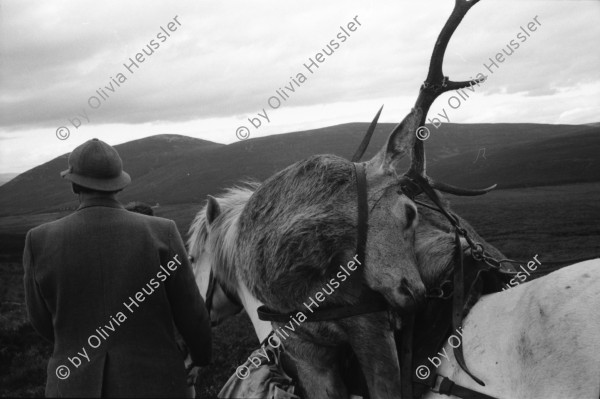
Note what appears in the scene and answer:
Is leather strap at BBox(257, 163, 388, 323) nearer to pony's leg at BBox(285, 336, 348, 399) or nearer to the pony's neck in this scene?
pony's leg at BBox(285, 336, 348, 399)

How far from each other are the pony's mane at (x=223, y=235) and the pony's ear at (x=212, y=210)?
0.05 metres

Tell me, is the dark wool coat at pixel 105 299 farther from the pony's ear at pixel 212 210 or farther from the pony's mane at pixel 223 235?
the pony's ear at pixel 212 210

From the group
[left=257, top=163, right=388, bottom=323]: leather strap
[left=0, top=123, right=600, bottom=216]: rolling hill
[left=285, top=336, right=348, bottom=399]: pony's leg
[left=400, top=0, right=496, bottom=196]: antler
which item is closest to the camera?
[left=257, top=163, right=388, bottom=323]: leather strap

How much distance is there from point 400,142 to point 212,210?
1.79 m

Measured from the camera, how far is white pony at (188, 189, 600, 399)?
2455mm

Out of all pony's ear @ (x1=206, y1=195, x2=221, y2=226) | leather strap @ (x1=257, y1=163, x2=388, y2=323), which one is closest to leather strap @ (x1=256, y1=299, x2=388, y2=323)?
leather strap @ (x1=257, y1=163, x2=388, y2=323)

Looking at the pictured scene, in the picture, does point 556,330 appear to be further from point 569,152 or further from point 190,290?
point 569,152

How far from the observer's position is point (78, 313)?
253 centimetres

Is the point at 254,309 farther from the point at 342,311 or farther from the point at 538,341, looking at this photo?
the point at 538,341

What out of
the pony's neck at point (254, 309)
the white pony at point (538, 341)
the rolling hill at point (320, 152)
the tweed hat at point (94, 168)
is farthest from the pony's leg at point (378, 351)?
the rolling hill at point (320, 152)

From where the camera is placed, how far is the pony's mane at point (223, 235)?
148 inches

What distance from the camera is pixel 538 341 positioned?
8.46ft

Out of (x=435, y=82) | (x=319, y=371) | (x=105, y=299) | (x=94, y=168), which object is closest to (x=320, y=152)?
(x=435, y=82)

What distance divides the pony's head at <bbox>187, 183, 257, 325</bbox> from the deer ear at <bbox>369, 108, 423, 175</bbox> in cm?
139
